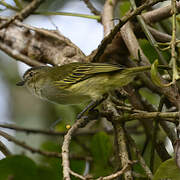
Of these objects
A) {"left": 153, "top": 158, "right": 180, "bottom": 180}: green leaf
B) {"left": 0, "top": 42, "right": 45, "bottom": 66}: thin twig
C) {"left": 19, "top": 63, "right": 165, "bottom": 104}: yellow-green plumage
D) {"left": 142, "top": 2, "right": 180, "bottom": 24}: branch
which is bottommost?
{"left": 153, "top": 158, "right": 180, "bottom": 180}: green leaf

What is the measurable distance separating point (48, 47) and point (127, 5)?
1010 mm

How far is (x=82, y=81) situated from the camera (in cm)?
344

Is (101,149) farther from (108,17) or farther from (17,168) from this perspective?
(108,17)

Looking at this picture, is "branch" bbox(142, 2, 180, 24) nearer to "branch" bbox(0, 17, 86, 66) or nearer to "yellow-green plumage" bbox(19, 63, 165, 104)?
"yellow-green plumage" bbox(19, 63, 165, 104)

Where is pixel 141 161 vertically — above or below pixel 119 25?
below

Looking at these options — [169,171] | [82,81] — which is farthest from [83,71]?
[169,171]

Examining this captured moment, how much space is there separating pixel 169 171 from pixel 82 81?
176cm

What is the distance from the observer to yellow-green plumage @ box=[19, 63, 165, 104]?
3.20 m

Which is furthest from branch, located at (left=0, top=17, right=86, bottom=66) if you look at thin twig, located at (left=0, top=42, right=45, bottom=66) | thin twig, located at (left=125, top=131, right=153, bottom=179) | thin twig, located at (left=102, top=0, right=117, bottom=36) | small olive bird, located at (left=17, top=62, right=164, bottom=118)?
thin twig, located at (left=125, top=131, right=153, bottom=179)

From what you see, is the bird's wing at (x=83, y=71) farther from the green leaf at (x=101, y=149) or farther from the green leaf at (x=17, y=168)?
the green leaf at (x=17, y=168)

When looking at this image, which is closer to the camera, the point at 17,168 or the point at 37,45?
the point at 17,168

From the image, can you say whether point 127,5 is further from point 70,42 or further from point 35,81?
point 35,81

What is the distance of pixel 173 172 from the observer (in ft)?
6.03

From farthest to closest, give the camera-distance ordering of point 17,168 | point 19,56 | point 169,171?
point 19,56 < point 17,168 < point 169,171
